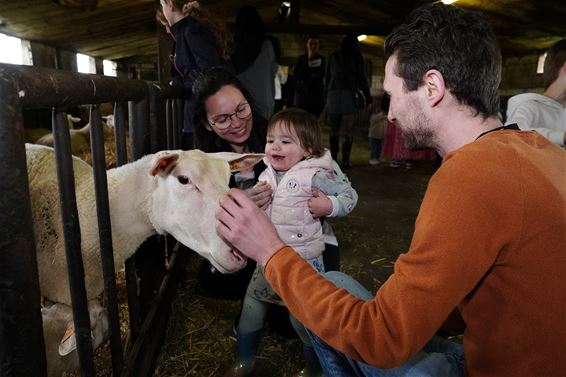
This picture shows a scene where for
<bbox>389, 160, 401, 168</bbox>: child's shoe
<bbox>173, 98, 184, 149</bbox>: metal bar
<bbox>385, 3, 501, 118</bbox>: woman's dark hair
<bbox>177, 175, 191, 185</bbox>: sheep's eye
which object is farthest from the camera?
<bbox>389, 160, 401, 168</bbox>: child's shoe

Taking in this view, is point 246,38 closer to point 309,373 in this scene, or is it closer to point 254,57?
point 254,57

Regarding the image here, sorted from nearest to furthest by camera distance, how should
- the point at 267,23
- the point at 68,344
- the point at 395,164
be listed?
the point at 68,344
the point at 395,164
the point at 267,23

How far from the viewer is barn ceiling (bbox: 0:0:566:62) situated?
23.2 ft

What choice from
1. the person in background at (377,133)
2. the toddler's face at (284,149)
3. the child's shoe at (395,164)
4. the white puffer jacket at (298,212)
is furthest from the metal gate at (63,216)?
the person in background at (377,133)

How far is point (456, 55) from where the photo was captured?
102cm

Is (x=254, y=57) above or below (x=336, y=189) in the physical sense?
above

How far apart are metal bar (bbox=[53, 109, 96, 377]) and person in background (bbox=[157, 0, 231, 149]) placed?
153 cm

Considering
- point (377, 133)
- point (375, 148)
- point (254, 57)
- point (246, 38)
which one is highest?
point (246, 38)

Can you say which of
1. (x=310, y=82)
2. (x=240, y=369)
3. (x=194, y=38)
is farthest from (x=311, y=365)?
(x=310, y=82)

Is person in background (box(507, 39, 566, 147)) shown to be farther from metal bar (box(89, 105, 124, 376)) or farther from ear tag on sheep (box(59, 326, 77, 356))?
ear tag on sheep (box(59, 326, 77, 356))

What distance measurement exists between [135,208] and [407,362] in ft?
4.18

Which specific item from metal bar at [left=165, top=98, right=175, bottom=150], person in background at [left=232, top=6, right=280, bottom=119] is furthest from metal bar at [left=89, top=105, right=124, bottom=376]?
person in background at [left=232, top=6, right=280, bottom=119]

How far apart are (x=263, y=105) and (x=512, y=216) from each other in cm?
294

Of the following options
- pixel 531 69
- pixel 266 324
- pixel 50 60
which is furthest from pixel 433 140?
pixel 531 69
